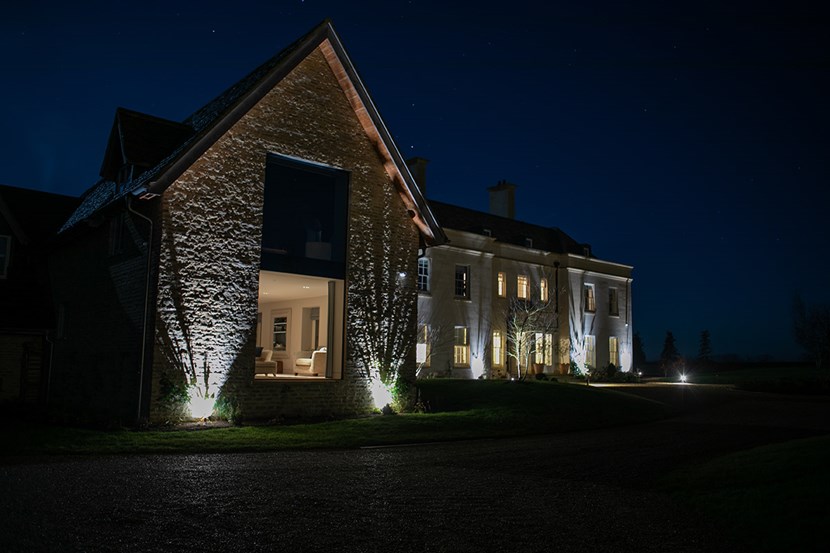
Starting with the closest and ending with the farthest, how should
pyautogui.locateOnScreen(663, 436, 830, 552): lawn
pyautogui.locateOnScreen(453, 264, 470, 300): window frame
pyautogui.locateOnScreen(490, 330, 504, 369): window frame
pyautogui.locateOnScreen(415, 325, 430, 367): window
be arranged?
pyautogui.locateOnScreen(663, 436, 830, 552): lawn
pyautogui.locateOnScreen(415, 325, 430, 367): window
pyautogui.locateOnScreen(453, 264, 470, 300): window frame
pyautogui.locateOnScreen(490, 330, 504, 369): window frame

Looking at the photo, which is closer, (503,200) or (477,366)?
(477,366)

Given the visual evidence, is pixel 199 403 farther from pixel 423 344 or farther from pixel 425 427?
pixel 423 344

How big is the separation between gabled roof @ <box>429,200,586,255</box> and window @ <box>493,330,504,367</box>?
515 cm

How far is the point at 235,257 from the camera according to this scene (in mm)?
16672

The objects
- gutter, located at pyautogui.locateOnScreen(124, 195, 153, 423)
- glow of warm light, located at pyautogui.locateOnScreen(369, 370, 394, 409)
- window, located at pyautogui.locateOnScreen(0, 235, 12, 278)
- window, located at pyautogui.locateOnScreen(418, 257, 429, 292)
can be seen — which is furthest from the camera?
window, located at pyautogui.locateOnScreen(418, 257, 429, 292)

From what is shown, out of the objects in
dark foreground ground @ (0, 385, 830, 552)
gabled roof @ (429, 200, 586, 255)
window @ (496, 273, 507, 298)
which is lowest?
dark foreground ground @ (0, 385, 830, 552)

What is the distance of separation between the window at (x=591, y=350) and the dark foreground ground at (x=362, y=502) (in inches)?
1106

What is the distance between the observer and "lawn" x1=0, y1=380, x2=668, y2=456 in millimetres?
12320

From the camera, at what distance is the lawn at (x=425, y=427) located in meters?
12.3

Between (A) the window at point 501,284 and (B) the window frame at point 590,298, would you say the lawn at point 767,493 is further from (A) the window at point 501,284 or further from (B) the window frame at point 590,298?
(B) the window frame at point 590,298

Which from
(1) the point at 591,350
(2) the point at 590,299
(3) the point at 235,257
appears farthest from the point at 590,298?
(3) the point at 235,257

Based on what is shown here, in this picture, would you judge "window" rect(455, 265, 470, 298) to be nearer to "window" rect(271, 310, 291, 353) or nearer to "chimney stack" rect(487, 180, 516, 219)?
"chimney stack" rect(487, 180, 516, 219)

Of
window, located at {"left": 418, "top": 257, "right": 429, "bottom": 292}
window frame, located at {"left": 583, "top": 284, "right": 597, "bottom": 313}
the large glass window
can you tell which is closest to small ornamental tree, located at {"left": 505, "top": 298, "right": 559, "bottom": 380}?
window frame, located at {"left": 583, "top": 284, "right": 597, "bottom": 313}

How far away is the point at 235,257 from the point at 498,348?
844 inches
